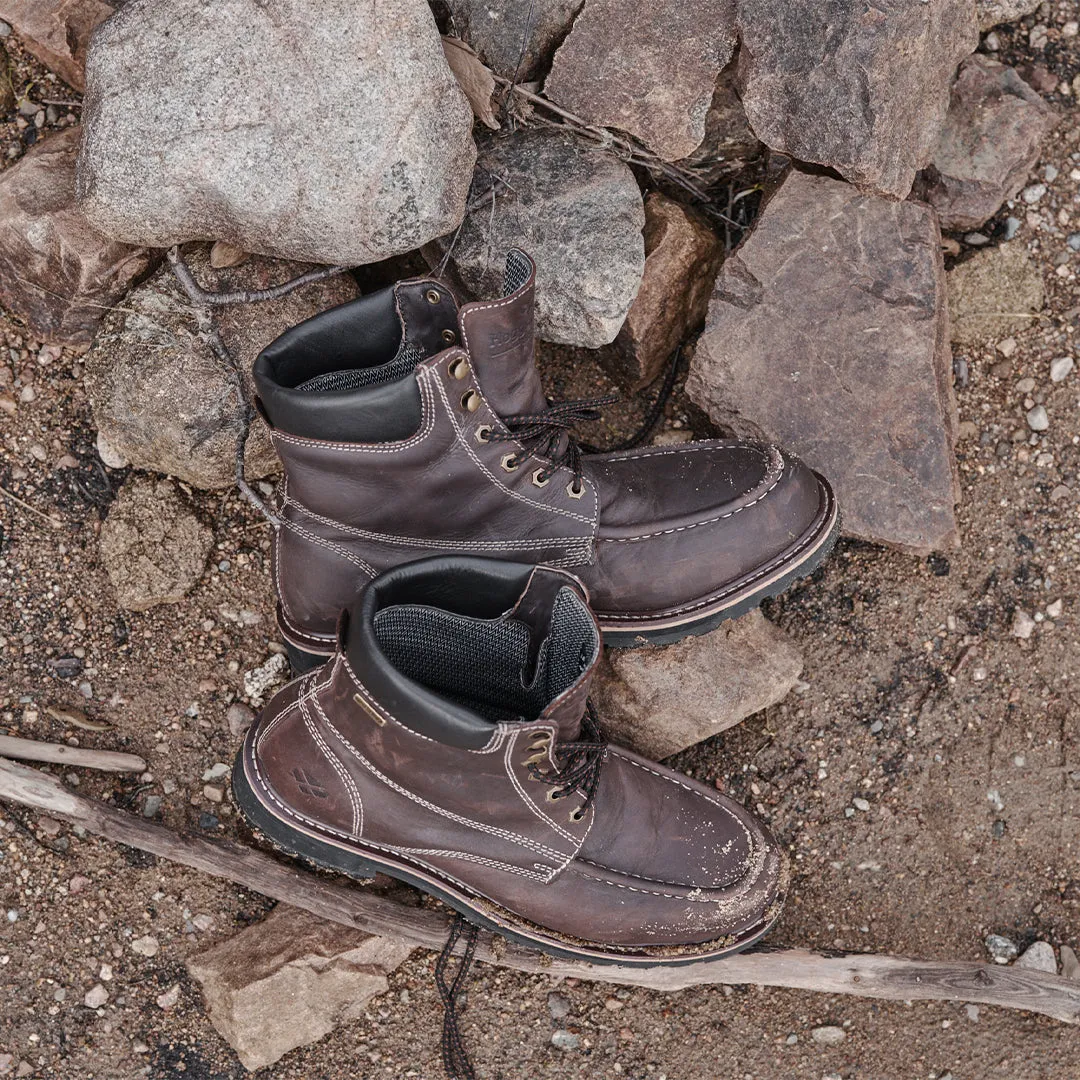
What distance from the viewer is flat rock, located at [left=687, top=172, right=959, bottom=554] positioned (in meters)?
3.34

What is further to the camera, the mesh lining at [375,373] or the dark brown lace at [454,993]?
the dark brown lace at [454,993]

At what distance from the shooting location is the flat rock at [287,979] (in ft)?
10.3

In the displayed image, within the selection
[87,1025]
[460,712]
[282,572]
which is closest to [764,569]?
[460,712]

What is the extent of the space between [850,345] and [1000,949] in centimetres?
198

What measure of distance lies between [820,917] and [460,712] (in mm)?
1630

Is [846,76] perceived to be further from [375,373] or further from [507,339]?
[375,373]

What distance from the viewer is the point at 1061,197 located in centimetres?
360

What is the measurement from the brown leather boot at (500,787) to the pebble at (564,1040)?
0.40 metres

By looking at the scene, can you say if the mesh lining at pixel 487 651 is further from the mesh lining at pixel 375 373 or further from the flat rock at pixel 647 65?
the flat rock at pixel 647 65

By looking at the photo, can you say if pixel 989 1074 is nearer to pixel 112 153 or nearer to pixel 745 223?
pixel 745 223

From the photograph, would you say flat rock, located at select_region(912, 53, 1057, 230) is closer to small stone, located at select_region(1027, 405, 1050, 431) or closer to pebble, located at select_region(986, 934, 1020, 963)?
small stone, located at select_region(1027, 405, 1050, 431)

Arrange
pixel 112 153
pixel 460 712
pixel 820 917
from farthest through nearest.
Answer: pixel 820 917, pixel 112 153, pixel 460 712

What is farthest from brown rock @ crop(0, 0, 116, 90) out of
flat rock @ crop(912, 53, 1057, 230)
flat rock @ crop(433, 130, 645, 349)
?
flat rock @ crop(912, 53, 1057, 230)

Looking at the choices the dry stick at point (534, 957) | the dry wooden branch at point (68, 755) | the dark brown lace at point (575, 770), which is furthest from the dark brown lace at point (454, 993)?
the dry wooden branch at point (68, 755)
